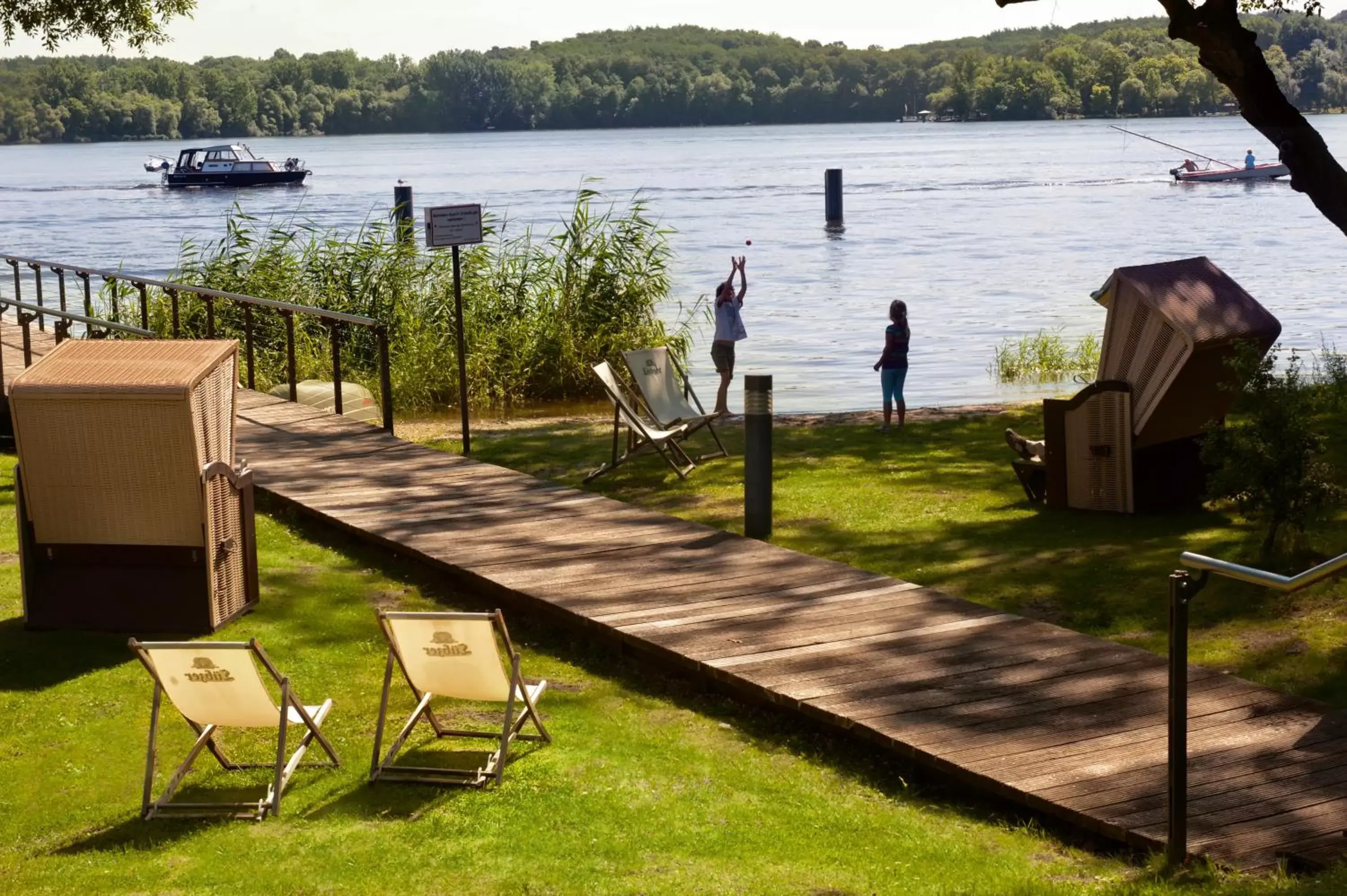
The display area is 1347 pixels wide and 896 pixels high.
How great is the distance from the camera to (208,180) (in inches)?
3410

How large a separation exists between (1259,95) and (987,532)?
3.13m

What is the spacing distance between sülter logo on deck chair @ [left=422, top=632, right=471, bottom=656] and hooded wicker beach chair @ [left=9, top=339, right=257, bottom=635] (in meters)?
2.15

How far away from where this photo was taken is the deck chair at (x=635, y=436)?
11.5 metres

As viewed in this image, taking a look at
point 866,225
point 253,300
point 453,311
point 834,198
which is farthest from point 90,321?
point 866,225

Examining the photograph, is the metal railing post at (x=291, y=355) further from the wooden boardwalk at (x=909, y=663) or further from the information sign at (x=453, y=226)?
the wooden boardwalk at (x=909, y=663)

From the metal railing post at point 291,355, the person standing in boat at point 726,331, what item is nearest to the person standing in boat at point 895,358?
the person standing in boat at point 726,331

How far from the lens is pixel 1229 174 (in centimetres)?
7719

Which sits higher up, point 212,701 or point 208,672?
point 208,672

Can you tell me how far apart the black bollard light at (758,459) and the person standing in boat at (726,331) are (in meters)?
5.31

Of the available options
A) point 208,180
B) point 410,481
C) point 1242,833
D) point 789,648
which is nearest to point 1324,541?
point 789,648

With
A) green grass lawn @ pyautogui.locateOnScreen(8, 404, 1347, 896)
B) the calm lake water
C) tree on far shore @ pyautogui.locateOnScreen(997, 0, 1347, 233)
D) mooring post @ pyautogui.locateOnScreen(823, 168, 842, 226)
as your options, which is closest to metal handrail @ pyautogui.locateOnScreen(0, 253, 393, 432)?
green grass lawn @ pyautogui.locateOnScreen(8, 404, 1347, 896)

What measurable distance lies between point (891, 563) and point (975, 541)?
76 cm

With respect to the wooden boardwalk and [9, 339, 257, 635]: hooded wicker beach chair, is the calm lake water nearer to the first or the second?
the wooden boardwalk

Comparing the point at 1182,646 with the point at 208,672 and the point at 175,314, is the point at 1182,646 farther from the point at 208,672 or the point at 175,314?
the point at 175,314
